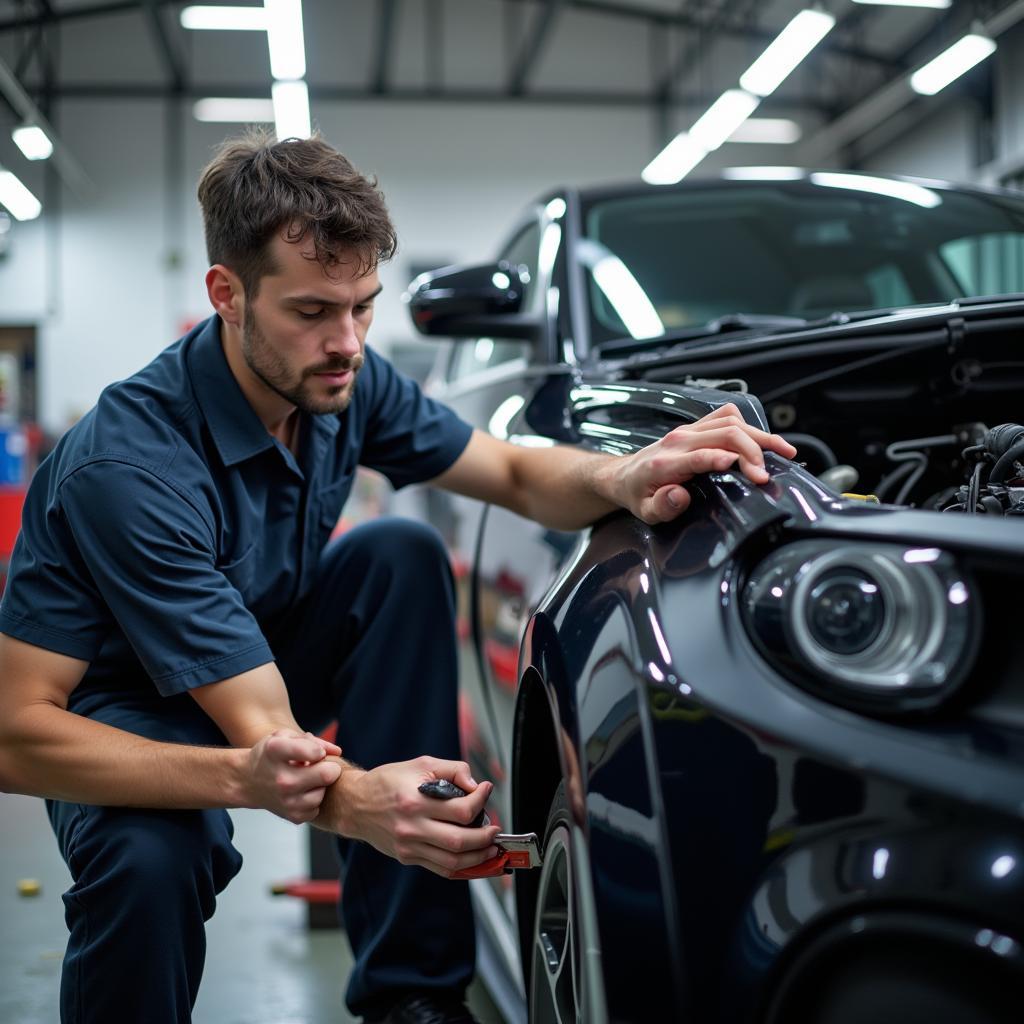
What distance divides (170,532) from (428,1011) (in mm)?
744

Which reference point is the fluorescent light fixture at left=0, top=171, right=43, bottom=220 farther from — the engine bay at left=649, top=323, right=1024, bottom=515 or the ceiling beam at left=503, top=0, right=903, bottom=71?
Answer: the engine bay at left=649, top=323, right=1024, bottom=515

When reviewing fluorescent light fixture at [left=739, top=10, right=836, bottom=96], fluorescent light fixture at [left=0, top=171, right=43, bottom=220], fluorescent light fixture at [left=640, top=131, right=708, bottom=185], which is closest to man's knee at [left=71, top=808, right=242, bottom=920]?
fluorescent light fixture at [left=739, top=10, right=836, bottom=96]

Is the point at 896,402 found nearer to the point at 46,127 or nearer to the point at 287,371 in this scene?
the point at 287,371

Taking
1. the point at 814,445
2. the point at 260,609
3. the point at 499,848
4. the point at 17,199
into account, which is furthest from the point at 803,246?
the point at 17,199

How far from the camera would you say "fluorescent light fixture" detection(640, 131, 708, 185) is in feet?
37.2

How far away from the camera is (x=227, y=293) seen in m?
1.62

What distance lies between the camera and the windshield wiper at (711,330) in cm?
→ 170

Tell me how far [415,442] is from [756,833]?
4.01ft

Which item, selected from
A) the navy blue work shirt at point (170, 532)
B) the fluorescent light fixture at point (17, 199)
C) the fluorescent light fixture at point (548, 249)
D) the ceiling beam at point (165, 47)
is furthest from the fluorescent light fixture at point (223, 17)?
the navy blue work shirt at point (170, 532)

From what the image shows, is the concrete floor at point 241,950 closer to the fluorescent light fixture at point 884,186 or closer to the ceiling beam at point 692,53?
the fluorescent light fixture at point 884,186

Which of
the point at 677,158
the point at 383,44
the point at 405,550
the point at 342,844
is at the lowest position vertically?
the point at 342,844

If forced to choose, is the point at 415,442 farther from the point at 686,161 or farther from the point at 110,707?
the point at 686,161

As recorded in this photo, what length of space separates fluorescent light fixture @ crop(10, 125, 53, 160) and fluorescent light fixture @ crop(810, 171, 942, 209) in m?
9.97

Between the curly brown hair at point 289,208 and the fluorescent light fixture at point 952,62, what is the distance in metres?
8.74
